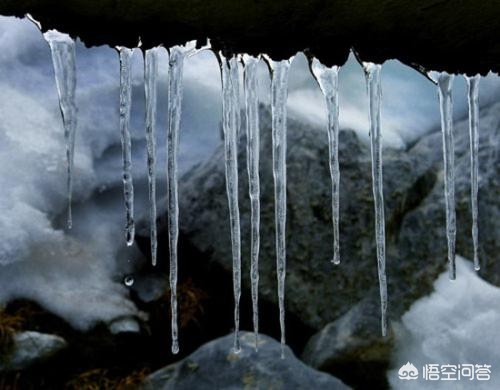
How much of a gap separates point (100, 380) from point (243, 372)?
124 cm

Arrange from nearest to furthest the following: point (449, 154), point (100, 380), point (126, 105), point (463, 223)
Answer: point (126, 105)
point (449, 154)
point (100, 380)
point (463, 223)

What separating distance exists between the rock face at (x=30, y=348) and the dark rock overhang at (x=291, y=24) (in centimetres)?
414

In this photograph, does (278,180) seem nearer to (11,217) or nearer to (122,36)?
(122,36)

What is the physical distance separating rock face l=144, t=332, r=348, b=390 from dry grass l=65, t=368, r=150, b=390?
51 centimetres

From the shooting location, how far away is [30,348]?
4.60 meters

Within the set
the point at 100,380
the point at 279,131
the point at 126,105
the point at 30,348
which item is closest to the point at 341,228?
the point at 100,380

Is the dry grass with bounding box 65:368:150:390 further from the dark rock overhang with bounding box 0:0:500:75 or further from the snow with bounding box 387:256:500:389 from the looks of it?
the dark rock overhang with bounding box 0:0:500:75

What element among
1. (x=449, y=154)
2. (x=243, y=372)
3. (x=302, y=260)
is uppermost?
(x=449, y=154)

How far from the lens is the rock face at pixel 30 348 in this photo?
14.9ft

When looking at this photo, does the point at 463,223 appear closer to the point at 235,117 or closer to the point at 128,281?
A: the point at 128,281

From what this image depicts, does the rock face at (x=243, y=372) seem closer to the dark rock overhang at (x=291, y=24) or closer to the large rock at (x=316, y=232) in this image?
the large rock at (x=316, y=232)

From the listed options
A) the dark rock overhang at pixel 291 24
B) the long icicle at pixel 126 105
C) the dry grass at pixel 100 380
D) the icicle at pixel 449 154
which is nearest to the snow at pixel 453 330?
the dry grass at pixel 100 380

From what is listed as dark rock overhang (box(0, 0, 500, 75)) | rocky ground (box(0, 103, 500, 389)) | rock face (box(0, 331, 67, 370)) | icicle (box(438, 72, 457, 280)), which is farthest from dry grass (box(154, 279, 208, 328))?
dark rock overhang (box(0, 0, 500, 75))

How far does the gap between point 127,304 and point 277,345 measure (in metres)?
1.31
